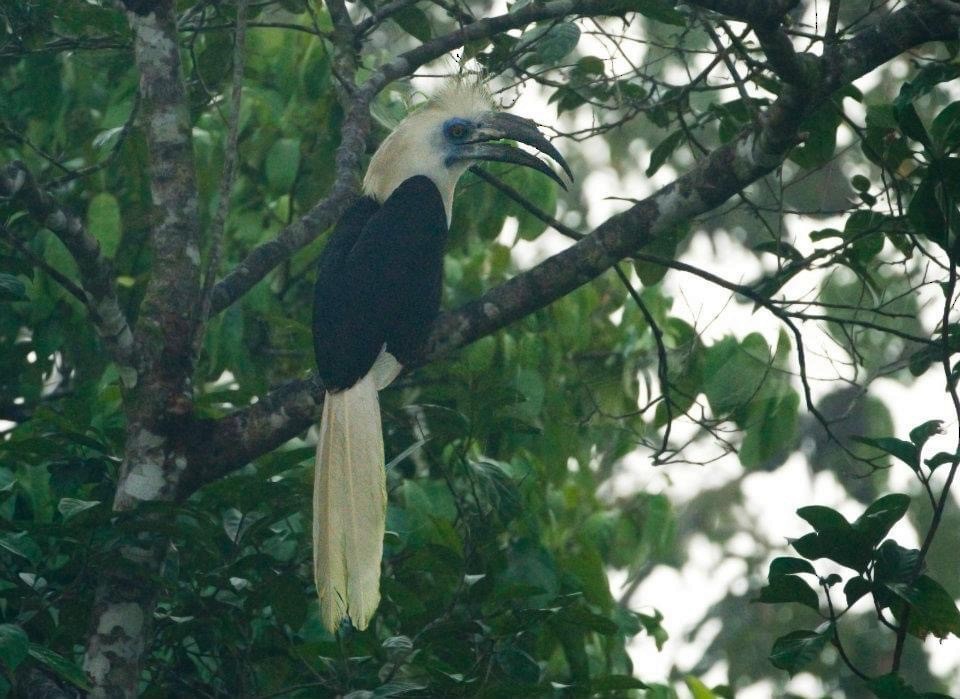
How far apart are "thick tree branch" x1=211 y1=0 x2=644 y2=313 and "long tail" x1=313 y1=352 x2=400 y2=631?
1.19ft

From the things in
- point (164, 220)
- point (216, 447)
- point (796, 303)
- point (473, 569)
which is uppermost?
point (164, 220)

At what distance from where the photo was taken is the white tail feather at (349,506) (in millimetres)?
2777

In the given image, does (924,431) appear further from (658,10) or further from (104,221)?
(104,221)

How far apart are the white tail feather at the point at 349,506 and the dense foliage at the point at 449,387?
0.07 metres

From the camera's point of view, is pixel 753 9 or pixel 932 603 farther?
pixel 753 9

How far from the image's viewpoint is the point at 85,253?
8.77ft

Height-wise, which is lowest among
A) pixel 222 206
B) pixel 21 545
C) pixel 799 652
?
pixel 799 652

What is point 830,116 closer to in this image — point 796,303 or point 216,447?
point 796,303

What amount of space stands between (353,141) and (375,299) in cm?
43

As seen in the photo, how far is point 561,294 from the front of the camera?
281 cm

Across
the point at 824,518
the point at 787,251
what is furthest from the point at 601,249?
the point at 824,518

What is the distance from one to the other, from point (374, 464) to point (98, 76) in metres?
2.12

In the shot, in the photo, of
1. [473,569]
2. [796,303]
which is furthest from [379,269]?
[796,303]

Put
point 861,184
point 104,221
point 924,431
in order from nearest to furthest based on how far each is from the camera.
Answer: point 924,431
point 861,184
point 104,221
